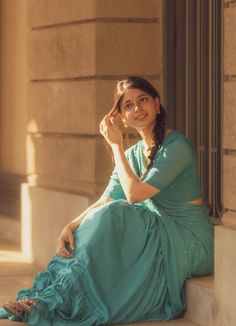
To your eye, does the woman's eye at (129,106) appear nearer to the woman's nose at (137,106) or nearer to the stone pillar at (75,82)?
the woman's nose at (137,106)

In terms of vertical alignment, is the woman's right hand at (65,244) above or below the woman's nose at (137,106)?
below

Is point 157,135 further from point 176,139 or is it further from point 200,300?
point 200,300

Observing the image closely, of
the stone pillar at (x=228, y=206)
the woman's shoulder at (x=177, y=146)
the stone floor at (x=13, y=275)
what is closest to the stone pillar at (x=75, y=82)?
the stone floor at (x=13, y=275)

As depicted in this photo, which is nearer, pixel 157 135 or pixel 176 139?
pixel 176 139

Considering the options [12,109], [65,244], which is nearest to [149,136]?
[65,244]

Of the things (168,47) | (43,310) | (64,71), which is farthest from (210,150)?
(43,310)

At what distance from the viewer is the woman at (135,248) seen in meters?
6.70

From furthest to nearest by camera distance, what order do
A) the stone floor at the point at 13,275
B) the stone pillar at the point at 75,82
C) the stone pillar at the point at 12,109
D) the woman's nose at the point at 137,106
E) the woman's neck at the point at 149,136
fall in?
the stone pillar at the point at 12,109 < the stone pillar at the point at 75,82 < the woman's neck at the point at 149,136 < the woman's nose at the point at 137,106 < the stone floor at the point at 13,275

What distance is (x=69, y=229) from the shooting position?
697 cm

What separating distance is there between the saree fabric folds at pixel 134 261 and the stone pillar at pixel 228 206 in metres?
0.37

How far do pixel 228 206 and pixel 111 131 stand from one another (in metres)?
1.00

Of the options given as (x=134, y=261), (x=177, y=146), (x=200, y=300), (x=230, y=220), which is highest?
(x=177, y=146)

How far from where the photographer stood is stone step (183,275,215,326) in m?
6.67

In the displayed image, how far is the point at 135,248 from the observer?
6816mm
